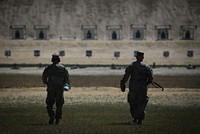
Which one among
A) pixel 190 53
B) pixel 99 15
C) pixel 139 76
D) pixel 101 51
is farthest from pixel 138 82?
pixel 99 15

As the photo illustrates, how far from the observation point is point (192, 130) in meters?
14.6

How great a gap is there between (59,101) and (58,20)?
68.9m

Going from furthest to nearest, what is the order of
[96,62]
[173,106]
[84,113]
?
[96,62], [173,106], [84,113]

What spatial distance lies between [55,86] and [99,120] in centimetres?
170

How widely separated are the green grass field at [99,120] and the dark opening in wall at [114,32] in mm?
60471

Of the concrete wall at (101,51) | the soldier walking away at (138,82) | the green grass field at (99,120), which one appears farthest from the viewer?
the concrete wall at (101,51)

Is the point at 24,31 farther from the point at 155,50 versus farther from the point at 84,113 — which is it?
the point at 84,113

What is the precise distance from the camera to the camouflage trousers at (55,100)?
16.0 m

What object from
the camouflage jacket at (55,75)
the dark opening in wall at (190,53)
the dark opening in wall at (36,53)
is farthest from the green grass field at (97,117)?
the dark opening in wall at (190,53)

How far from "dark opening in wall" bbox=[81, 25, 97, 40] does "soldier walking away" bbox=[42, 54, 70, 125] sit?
66.6 m

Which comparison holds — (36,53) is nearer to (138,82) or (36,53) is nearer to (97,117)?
(97,117)

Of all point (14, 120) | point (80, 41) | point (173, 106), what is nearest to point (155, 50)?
point (80, 41)

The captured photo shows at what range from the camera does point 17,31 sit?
3275 inches

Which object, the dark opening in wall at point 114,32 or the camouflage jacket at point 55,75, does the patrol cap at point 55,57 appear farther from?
the dark opening in wall at point 114,32
